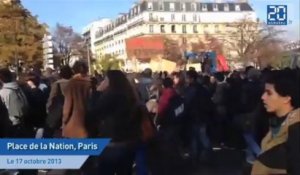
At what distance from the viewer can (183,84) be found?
727 cm

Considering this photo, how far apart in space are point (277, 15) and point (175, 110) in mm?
2610

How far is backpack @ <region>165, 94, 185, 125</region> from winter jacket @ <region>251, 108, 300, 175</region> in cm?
409

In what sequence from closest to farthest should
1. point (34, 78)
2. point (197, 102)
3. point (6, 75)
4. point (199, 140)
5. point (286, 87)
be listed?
1. point (286, 87)
2. point (6, 75)
3. point (34, 78)
4. point (197, 102)
5. point (199, 140)

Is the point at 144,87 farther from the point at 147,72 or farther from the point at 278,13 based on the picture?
the point at 278,13

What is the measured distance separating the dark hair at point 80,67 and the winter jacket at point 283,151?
230 centimetres

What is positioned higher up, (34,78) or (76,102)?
(34,78)

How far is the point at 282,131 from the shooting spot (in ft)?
9.24

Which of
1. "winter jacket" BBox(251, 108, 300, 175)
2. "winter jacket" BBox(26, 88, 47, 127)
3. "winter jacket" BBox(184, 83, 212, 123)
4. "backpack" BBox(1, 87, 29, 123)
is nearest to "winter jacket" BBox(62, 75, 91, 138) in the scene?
"winter jacket" BBox(26, 88, 47, 127)

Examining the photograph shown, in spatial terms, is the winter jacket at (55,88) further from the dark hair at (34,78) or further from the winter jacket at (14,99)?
the winter jacket at (14,99)

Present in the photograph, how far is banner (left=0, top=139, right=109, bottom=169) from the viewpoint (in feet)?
15.6

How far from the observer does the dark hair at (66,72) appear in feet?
16.2

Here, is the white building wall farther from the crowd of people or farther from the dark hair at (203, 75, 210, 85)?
the dark hair at (203, 75, 210, 85)

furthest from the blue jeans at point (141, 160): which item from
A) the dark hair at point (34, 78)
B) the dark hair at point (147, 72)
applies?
the dark hair at point (34, 78)

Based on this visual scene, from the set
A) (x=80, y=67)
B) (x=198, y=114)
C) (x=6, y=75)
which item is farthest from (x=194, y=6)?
(x=198, y=114)
